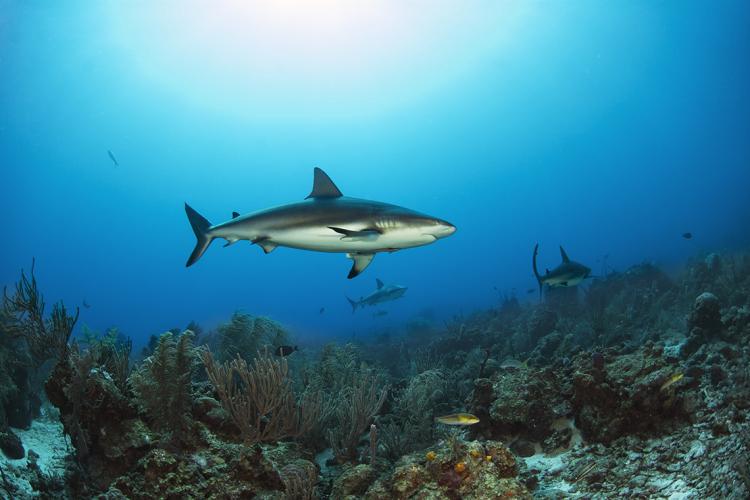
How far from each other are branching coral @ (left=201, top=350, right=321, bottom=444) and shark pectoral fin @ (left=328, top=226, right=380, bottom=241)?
6.27 ft

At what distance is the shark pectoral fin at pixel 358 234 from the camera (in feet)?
15.3

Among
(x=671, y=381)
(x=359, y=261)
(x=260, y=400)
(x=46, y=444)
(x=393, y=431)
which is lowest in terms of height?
(x=393, y=431)

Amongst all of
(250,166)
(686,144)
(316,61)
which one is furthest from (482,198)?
(316,61)

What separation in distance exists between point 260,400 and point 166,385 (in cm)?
126

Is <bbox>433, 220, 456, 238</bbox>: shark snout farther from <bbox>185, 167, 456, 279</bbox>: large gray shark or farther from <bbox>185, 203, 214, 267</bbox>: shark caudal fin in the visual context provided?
<bbox>185, 203, 214, 267</bbox>: shark caudal fin

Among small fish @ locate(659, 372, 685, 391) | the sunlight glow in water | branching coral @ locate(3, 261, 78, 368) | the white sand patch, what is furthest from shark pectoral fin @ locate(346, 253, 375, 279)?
the sunlight glow in water

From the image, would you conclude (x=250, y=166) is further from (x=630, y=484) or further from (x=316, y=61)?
(x=630, y=484)

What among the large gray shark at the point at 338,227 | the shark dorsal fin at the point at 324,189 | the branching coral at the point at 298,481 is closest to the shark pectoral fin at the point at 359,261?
the large gray shark at the point at 338,227

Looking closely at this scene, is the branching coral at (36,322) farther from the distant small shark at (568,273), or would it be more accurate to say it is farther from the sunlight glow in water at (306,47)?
the sunlight glow in water at (306,47)

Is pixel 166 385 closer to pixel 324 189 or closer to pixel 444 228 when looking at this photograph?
pixel 324 189

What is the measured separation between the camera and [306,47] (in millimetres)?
56312

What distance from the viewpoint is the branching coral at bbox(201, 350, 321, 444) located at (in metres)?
4.43

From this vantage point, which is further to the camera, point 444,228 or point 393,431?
point 393,431

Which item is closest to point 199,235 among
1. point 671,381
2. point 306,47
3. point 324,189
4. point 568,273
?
point 324,189
